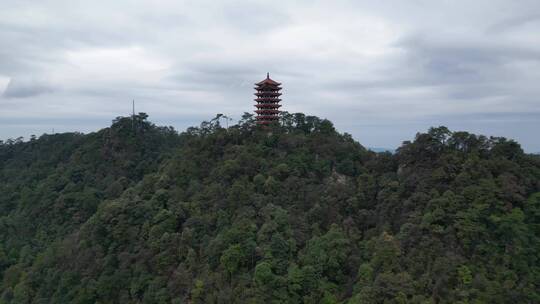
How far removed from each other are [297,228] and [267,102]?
16306 mm

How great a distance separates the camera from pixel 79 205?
3984 centimetres

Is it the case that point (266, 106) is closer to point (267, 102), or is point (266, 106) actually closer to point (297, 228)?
point (267, 102)

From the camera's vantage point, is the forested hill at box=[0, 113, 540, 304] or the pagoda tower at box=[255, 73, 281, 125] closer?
the forested hill at box=[0, 113, 540, 304]

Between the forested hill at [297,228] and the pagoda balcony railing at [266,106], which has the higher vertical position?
the pagoda balcony railing at [266,106]

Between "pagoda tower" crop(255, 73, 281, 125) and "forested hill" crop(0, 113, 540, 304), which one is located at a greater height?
"pagoda tower" crop(255, 73, 281, 125)

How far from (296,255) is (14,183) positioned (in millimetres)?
37727

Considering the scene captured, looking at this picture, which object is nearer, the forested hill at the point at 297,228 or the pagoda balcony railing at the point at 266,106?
the forested hill at the point at 297,228

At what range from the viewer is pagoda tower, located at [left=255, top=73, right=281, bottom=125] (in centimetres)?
4066

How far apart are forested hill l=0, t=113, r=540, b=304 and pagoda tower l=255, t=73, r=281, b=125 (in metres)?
2.05

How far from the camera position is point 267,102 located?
4094cm

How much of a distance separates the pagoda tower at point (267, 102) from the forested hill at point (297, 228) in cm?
205

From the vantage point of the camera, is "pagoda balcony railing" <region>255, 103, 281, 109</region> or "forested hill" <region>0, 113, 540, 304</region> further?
"pagoda balcony railing" <region>255, 103, 281, 109</region>

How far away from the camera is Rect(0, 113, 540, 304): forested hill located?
22.8m

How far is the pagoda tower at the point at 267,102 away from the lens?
133ft
